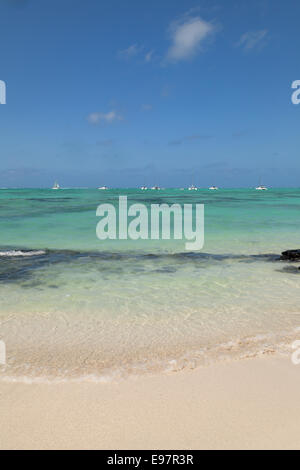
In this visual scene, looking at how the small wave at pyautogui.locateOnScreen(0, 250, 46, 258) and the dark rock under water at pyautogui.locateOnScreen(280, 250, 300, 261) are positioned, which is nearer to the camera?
the dark rock under water at pyautogui.locateOnScreen(280, 250, 300, 261)

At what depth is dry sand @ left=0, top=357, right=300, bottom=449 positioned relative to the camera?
106 inches

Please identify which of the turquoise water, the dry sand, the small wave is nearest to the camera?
the dry sand

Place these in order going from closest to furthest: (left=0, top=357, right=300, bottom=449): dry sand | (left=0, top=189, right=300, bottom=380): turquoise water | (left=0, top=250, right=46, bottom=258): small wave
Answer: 1. (left=0, top=357, right=300, bottom=449): dry sand
2. (left=0, top=189, right=300, bottom=380): turquoise water
3. (left=0, top=250, right=46, bottom=258): small wave

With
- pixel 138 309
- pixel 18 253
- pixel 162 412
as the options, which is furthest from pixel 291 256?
pixel 18 253

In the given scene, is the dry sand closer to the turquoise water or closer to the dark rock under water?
the turquoise water

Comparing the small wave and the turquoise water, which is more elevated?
the small wave

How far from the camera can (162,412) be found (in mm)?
3018

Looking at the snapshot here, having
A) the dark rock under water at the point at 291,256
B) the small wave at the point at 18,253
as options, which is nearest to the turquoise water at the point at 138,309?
the small wave at the point at 18,253

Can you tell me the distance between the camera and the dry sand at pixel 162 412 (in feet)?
8.84

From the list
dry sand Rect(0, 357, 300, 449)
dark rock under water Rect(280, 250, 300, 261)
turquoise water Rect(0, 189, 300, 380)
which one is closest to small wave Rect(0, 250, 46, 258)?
turquoise water Rect(0, 189, 300, 380)

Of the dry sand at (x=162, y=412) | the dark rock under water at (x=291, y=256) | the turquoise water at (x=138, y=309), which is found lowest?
the dry sand at (x=162, y=412)

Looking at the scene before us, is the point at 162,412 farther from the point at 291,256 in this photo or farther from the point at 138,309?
the point at 291,256

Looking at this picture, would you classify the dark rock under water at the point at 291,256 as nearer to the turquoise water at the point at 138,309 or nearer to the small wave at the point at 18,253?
the turquoise water at the point at 138,309
